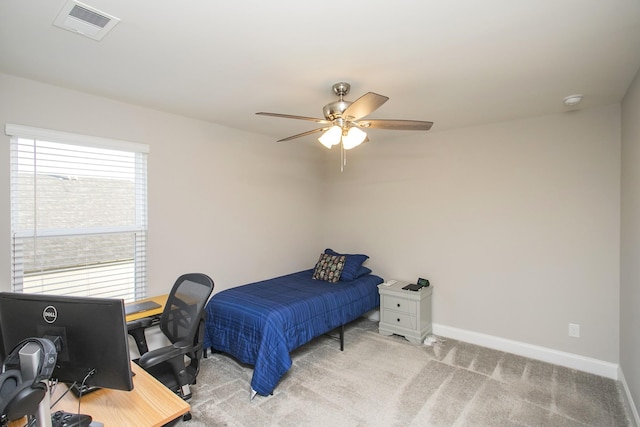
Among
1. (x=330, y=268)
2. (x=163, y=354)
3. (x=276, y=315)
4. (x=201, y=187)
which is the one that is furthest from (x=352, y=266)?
(x=163, y=354)

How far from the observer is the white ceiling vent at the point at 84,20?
1.54m

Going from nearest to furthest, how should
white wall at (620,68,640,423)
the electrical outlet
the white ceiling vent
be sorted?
the white ceiling vent < white wall at (620,68,640,423) < the electrical outlet

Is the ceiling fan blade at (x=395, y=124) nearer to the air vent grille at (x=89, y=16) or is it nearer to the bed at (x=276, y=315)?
the air vent grille at (x=89, y=16)

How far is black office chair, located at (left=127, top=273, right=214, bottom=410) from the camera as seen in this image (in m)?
1.95

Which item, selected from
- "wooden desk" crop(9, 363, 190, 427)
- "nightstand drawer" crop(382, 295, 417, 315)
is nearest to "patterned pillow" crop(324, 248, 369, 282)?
"nightstand drawer" crop(382, 295, 417, 315)

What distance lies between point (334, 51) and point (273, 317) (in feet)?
6.96

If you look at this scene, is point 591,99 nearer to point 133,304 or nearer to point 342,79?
point 342,79

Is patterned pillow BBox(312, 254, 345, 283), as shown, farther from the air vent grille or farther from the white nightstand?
Result: the air vent grille

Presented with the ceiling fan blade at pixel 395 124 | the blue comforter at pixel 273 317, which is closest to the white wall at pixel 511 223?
the blue comforter at pixel 273 317

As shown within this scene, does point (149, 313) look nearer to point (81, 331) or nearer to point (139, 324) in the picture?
point (139, 324)

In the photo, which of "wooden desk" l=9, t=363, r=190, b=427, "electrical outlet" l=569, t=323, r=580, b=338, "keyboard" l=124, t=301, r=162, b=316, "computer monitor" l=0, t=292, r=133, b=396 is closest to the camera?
"computer monitor" l=0, t=292, r=133, b=396

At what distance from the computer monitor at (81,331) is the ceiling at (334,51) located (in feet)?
4.46

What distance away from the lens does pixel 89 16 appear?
1.60 m

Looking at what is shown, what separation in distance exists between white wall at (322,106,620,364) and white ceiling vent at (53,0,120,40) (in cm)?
289
